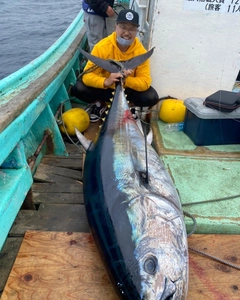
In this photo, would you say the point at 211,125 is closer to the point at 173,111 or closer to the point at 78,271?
the point at 173,111

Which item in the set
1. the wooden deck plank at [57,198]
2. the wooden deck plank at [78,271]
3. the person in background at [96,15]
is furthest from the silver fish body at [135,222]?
the person in background at [96,15]

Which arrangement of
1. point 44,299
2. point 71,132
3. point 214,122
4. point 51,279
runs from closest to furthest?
point 44,299 → point 51,279 → point 214,122 → point 71,132

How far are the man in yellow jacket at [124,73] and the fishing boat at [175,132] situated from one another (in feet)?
0.59

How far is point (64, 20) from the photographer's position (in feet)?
45.6

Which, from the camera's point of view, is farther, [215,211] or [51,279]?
[215,211]

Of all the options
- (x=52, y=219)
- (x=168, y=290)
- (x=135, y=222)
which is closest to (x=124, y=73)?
(x=52, y=219)

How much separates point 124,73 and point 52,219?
1.61m

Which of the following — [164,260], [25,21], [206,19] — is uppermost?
[206,19]

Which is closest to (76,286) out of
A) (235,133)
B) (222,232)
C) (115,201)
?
(115,201)

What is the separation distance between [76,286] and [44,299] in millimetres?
184

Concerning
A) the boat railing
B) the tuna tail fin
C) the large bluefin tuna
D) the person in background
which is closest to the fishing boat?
the boat railing

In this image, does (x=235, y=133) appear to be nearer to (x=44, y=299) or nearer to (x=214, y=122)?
(x=214, y=122)

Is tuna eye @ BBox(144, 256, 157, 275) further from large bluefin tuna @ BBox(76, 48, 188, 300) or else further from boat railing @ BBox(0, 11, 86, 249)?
boat railing @ BBox(0, 11, 86, 249)

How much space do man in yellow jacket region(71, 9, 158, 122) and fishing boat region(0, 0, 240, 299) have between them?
0.18 meters
